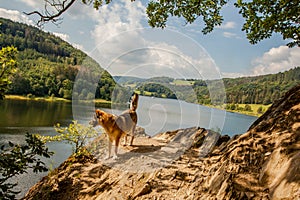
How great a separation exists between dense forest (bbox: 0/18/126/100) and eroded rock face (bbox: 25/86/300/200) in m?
2.24

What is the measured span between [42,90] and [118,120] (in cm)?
10124

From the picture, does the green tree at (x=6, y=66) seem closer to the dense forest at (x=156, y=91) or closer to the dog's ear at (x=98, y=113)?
the dog's ear at (x=98, y=113)

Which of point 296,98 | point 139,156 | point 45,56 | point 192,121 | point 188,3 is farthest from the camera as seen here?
point 45,56

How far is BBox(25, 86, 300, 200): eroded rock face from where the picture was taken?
10.7 ft

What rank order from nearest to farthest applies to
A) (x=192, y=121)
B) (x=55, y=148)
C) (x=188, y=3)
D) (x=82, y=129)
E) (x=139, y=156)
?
(x=139, y=156), (x=188, y=3), (x=82, y=129), (x=192, y=121), (x=55, y=148)

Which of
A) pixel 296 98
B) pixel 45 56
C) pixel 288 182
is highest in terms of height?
pixel 45 56

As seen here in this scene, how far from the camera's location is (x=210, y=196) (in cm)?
362

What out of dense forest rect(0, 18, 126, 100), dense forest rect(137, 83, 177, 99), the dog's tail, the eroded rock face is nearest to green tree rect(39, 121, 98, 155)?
the eroded rock face

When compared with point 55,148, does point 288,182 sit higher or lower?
higher

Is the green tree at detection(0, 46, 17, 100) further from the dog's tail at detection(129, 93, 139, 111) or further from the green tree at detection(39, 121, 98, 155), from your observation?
the dog's tail at detection(129, 93, 139, 111)

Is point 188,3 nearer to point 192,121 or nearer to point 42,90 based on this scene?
point 192,121

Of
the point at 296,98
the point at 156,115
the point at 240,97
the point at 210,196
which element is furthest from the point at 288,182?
the point at 240,97

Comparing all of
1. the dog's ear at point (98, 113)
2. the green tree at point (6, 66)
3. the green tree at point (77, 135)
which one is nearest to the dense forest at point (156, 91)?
the dog's ear at point (98, 113)

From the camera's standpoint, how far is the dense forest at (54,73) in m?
6.53
